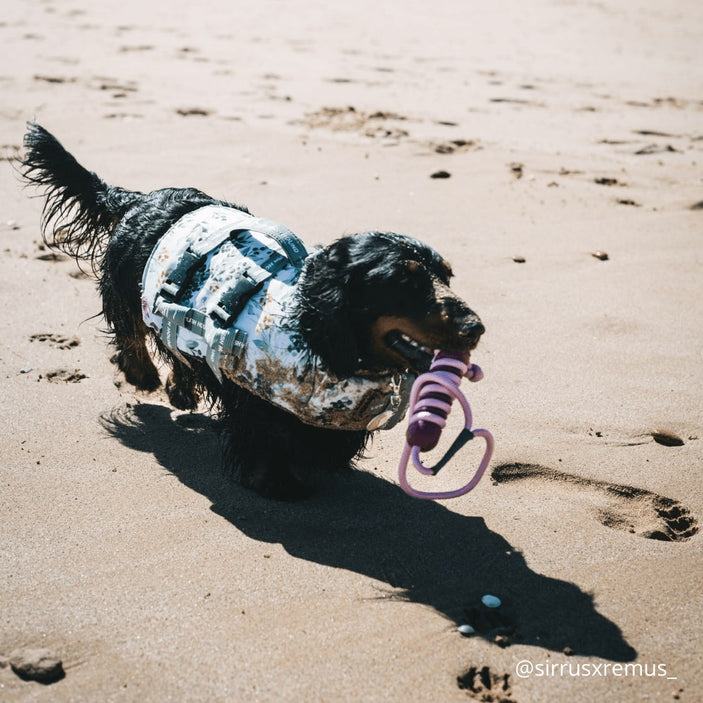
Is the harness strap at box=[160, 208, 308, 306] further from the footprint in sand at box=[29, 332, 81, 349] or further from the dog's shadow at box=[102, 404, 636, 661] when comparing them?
the footprint in sand at box=[29, 332, 81, 349]

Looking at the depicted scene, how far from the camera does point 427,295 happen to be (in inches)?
108

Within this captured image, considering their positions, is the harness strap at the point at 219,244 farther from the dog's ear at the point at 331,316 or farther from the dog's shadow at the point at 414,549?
the dog's shadow at the point at 414,549

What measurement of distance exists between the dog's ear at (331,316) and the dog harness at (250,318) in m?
0.04

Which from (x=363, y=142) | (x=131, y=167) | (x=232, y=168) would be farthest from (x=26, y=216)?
(x=363, y=142)

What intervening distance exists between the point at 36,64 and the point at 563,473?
27.3ft

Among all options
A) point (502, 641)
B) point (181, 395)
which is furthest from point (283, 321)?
point (502, 641)

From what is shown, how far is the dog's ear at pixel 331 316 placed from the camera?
9.39 feet

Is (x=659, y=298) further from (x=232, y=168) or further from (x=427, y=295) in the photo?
(x=232, y=168)

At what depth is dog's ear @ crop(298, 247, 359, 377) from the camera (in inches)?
113

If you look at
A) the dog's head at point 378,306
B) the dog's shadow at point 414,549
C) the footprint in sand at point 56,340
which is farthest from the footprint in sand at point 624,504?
the footprint in sand at point 56,340

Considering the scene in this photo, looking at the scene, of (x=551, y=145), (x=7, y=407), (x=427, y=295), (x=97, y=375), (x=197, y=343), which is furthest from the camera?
(x=551, y=145)

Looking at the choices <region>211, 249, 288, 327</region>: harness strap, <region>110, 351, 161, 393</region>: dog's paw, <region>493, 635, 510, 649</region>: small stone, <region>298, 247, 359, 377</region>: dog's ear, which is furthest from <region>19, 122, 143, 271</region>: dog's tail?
<region>493, 635, 510, 649</region>: small stone

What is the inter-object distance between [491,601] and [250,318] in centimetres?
128

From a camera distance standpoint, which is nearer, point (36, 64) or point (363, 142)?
point (363, 142)
